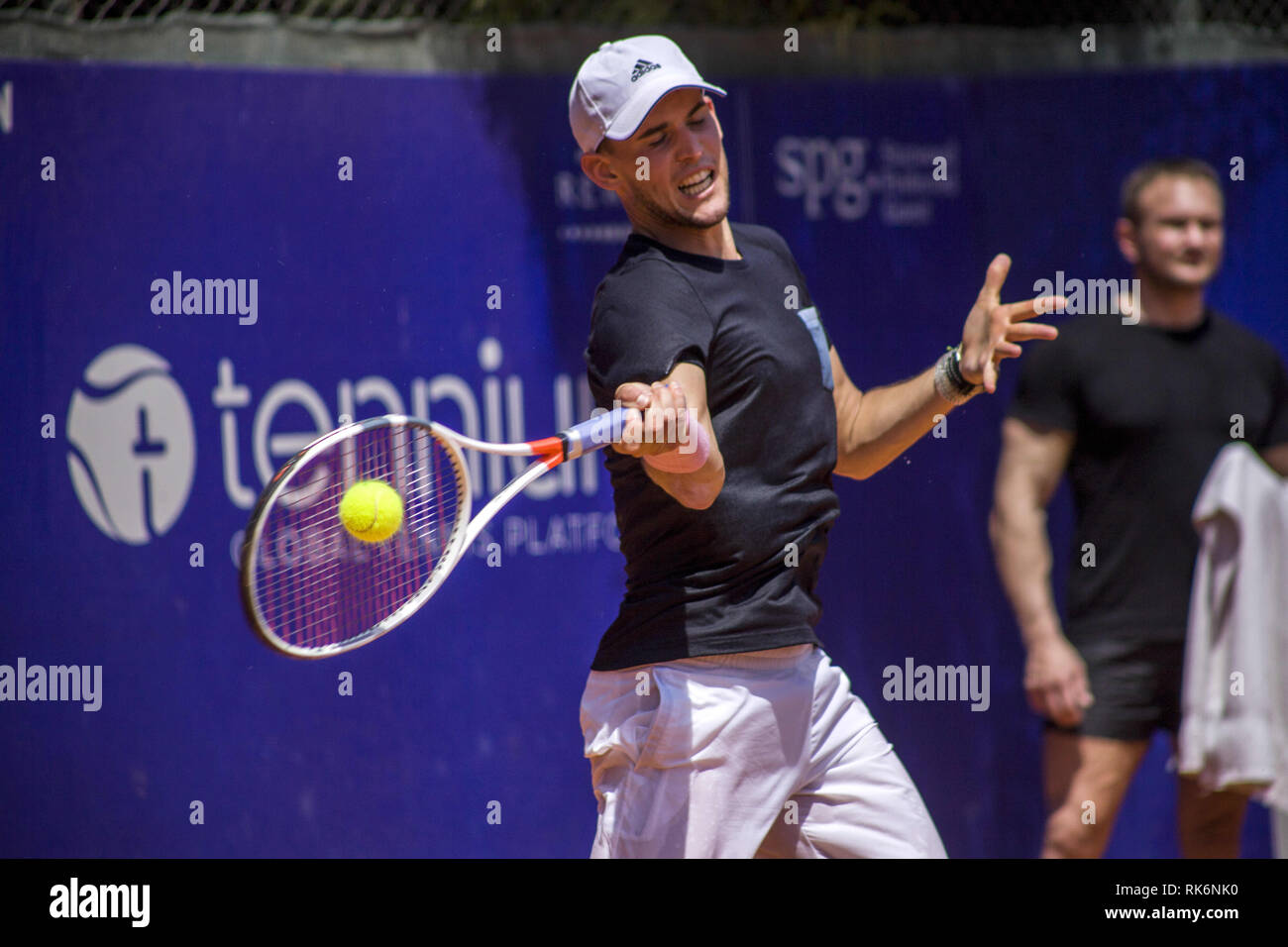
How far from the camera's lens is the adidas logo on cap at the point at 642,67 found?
97.9 inches

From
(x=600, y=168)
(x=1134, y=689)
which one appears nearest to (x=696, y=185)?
(x=600, y=168)

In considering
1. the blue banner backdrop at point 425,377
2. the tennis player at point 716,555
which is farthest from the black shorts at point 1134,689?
the tennis player at point 716,555

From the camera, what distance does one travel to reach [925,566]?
3.81m

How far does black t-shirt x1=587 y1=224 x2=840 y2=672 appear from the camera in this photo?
2408 mm

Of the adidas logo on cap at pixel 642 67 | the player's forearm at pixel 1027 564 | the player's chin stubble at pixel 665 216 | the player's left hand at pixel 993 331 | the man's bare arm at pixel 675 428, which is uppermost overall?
the adidas logo on cap at pixel 642 67

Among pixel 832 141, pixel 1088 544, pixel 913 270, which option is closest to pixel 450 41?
pixel 832 141

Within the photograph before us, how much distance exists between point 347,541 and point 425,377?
0.78 meters

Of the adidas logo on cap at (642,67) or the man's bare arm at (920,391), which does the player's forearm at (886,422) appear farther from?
the adidas logo on cap at (642,67)

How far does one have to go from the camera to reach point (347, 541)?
2.94m

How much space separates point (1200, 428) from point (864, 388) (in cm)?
84

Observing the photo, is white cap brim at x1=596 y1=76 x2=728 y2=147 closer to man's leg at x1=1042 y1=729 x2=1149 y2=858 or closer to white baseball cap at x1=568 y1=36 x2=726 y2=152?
white baseball cap at x1=568 y1=36 x2=726 y2=152

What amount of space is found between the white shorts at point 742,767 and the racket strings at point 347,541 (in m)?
0.45

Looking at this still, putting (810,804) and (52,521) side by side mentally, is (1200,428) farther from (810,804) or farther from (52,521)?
(52,521)

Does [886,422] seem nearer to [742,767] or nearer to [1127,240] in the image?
[742,767]
